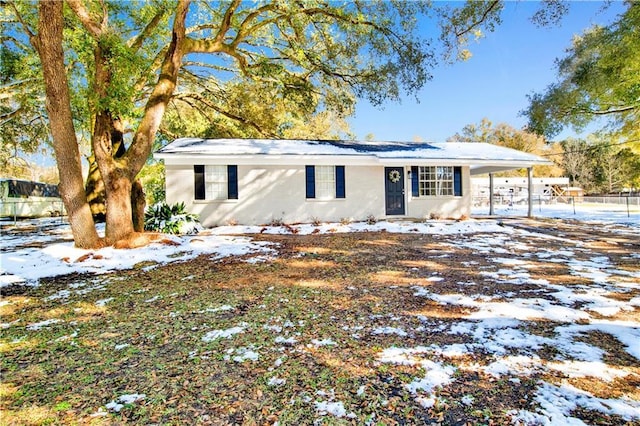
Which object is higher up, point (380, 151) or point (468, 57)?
point (468, 57)

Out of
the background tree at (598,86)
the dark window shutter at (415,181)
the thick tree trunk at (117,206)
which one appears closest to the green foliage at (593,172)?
the background tree at (598,86)

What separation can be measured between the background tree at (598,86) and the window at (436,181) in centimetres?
495

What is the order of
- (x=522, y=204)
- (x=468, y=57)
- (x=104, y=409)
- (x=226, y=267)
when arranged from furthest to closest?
(x=522, y=204) < (x=468, y=57) < (x=226, y=267) < (x=104, y=409)

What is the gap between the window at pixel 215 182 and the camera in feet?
39.0

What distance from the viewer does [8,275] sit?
571 cm

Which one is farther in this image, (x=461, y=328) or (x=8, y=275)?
(x=8, y=275)

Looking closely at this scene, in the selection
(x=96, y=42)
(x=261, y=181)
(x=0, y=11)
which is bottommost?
(x=261, y=181)

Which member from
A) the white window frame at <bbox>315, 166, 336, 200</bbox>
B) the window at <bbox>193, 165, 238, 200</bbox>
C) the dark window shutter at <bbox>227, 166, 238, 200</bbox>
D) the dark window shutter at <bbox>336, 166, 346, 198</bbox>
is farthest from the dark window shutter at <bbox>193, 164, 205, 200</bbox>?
the dark window shutter at <bbox>336, 166, 346, 198</bbox>

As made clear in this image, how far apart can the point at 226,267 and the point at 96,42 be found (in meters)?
5.89

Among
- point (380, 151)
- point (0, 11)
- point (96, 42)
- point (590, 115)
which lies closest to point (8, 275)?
point (96, 42)

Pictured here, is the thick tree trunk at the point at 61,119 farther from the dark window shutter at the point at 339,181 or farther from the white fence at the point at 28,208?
the white fence at the point at 28,208

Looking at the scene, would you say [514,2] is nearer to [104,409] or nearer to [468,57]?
[468,57]

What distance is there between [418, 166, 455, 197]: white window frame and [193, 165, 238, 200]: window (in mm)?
7422

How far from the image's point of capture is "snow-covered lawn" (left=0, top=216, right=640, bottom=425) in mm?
2182
